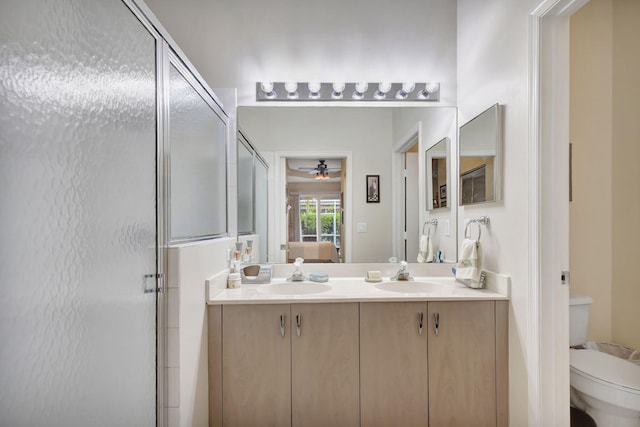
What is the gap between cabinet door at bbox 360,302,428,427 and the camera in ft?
5.13

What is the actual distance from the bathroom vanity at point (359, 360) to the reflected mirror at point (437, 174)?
0.76 m

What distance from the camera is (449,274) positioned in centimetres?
211

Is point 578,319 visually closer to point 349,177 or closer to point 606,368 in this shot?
point 606,368

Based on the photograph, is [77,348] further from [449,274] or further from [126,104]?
[449,274]

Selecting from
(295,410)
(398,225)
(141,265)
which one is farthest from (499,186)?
(141,265)

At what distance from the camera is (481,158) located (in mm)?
1794

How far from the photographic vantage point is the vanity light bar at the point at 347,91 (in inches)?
82.0

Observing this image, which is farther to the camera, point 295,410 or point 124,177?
point 295,410

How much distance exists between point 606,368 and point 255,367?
1.65 metres

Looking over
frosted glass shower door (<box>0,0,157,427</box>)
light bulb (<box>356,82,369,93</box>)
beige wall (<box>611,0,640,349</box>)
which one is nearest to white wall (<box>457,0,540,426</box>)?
light bulb (<box>356,82,369,93</box>)

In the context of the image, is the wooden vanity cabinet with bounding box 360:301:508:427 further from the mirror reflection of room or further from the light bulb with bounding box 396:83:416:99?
the light bulb with bounding box 396:83:416:99

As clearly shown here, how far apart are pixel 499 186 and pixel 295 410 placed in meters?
1.54

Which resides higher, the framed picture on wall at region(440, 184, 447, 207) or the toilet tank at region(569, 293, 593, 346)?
the framed picture on wall at region(440, 184, 447, 207)

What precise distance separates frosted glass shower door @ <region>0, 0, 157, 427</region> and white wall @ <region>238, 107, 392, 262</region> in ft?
3.40
